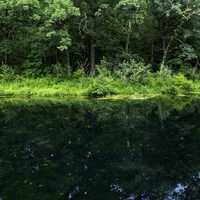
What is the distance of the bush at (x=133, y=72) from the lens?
36406 mm

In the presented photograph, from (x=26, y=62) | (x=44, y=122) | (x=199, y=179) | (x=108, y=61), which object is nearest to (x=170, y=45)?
(x=108, y=61)

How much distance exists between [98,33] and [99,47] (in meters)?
2.39

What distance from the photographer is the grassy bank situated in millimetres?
33000

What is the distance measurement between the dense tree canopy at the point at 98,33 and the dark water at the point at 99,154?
1364 centimetres

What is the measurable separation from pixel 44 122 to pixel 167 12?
2148 centimetres

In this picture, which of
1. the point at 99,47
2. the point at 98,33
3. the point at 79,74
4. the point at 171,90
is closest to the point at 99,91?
the point at 79,74

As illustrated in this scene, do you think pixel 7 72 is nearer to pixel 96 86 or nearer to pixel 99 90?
pixel 96 86

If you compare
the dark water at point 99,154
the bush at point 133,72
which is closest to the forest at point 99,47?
the bush at point 133,72

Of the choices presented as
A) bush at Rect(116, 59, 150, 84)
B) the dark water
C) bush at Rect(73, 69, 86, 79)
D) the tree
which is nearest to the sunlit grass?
bush at Rect(116, 59, 150, 84)

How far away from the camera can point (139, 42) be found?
4288 centimetres

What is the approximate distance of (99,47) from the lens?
41.1 metres

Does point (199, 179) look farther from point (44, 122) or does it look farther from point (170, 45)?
point (170, 45)

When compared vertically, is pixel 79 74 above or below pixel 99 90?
above

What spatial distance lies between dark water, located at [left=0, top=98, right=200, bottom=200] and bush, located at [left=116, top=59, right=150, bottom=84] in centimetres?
1143
